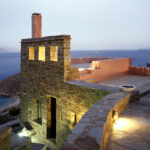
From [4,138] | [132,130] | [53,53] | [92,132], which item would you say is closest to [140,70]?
[53,53]

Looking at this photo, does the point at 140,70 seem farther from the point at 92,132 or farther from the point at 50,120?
the point at 92,132

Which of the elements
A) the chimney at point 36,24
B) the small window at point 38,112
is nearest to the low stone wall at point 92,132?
the small window at point 38,112

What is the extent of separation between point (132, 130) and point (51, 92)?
523 centimetres

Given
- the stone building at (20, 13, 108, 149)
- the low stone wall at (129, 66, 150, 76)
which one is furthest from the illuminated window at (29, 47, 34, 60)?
the low stone wall at (129, 66, 150, 76)

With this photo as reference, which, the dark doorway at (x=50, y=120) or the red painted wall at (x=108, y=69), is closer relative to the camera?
the dark doorway at (x=50, y=120)

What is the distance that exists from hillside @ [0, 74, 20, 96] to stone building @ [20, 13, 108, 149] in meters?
28.1

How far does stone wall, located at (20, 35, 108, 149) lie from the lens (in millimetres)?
6410

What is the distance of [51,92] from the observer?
767 centimetres

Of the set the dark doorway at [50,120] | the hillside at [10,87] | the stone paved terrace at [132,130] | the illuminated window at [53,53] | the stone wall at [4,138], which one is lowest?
the hillside at [10,87]

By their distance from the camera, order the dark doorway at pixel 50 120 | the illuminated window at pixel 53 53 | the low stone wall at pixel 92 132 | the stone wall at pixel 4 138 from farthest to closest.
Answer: the dark doorway at pixel 50 120 → the illuminated window at pixel 53 53 → the stone wall at pixel 4 138 → the low stone wall at pixel 92 132

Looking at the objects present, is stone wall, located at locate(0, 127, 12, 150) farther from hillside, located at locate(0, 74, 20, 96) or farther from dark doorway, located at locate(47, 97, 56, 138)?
hillside, located at locate(0, 74, 20, 96)

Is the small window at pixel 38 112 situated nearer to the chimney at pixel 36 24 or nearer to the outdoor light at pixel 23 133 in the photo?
the outdoor light at pixel 23 133

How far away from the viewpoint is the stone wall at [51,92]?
641cm

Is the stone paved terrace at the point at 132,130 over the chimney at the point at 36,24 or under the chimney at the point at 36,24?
under
